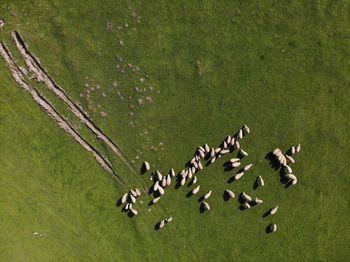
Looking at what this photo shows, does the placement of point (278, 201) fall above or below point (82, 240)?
below

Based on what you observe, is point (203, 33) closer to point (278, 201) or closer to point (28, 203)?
point (278, 201)

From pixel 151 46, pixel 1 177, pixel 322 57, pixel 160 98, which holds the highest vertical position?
pixel 151 46

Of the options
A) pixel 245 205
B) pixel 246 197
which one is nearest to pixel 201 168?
pixel 246 197

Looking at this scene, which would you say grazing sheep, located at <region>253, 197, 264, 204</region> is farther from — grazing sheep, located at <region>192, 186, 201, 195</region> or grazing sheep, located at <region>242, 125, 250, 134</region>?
grazing sheep, located at <region>242, 125, 250, 134</region>

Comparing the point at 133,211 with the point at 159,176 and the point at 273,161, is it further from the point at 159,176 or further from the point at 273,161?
the point at 273,161

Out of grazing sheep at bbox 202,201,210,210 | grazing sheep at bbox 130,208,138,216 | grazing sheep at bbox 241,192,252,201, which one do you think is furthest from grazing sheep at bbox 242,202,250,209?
grazing sheep at bbox 130,208,138,216

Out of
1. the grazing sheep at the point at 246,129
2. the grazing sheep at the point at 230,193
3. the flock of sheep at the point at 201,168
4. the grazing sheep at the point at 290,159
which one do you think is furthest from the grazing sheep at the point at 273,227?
the grazing sheep at the point at 246,129

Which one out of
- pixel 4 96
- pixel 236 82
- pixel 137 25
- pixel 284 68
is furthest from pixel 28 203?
pixel 284 68
